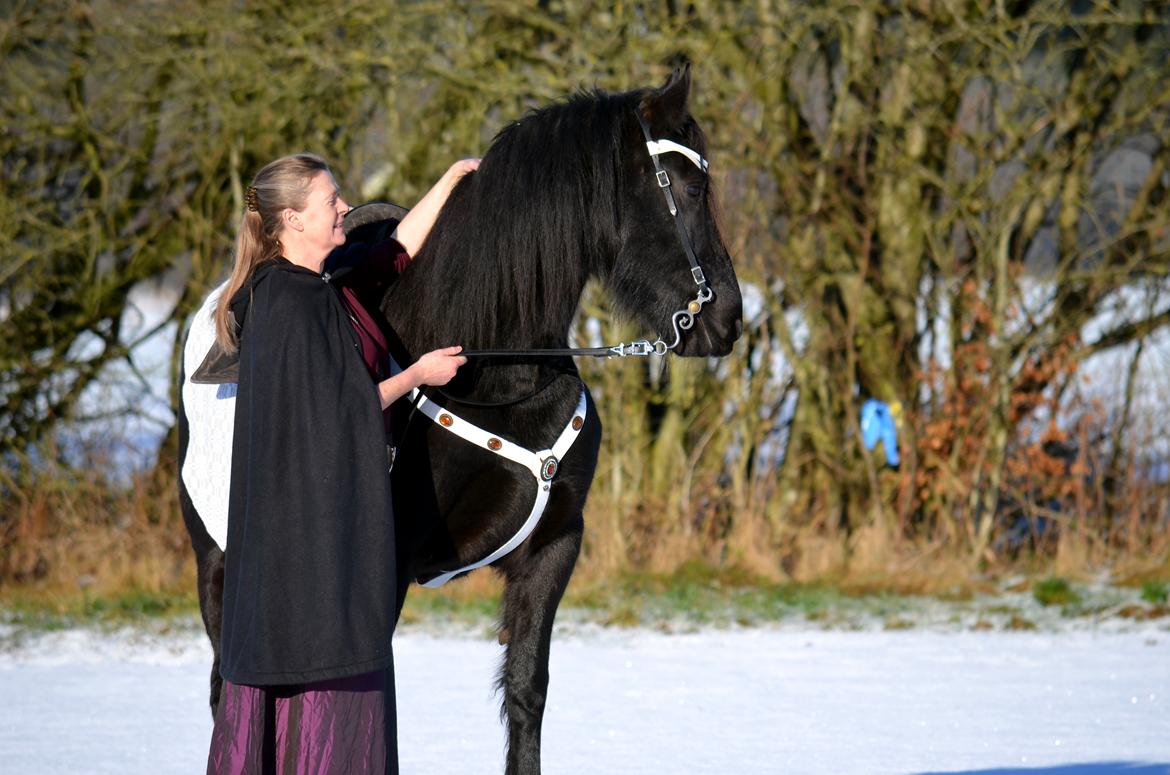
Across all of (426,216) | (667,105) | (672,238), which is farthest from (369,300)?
(667,105)

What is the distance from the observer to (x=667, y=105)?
3.67m

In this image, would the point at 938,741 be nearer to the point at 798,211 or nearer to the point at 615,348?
the point at 615,348

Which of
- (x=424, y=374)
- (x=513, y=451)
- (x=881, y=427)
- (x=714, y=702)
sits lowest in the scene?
(x=714, y=702)

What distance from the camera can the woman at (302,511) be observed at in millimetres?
3055

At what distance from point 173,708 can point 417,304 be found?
2822 mm

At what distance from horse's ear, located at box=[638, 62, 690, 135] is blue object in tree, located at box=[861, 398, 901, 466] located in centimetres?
571

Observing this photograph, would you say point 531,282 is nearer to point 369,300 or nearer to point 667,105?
point 369,300

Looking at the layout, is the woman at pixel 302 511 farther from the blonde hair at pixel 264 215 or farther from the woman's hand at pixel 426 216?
the woman's hand at pixel 426 216

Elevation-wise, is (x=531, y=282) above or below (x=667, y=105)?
below

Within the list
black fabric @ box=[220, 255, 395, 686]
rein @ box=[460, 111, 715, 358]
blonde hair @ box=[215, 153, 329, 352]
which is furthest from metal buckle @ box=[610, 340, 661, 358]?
blonde hair @ box=[215, 153, 329, 352]

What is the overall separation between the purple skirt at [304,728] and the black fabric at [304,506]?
12 cm

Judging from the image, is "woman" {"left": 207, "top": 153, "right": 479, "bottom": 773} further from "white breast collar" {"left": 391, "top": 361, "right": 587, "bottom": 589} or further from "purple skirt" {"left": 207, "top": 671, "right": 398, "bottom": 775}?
"white breast collar" {"left": 391, "top": 361, "right": 587, "bottom": 589}

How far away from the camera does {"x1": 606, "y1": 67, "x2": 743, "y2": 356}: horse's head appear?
362cm

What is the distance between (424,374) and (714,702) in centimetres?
292
